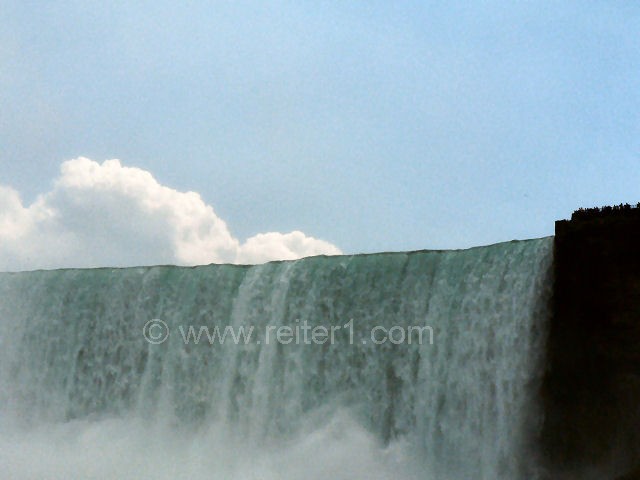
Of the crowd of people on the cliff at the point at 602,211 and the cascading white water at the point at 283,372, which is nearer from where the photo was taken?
the crowd of people on the cliff at the point at 602,211

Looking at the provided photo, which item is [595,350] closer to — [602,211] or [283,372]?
[602,211]

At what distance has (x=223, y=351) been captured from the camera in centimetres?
1781

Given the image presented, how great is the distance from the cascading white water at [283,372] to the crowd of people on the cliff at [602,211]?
2.74 feet

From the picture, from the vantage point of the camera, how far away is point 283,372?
16.6m

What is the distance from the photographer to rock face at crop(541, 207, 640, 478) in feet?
37.3

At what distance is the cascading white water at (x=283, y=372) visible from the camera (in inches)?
530

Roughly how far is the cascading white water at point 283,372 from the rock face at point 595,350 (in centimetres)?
52

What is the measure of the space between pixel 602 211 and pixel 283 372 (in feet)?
25.0

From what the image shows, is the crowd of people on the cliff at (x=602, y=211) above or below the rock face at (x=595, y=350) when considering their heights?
above

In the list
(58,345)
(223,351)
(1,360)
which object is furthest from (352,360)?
(1,360)

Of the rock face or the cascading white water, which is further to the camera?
the cascading white water

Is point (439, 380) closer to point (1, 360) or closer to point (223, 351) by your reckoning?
point (223, 351)

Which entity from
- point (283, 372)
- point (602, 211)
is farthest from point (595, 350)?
point (283, 372)

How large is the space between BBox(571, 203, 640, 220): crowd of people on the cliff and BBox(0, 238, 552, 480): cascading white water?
2.74 ft
